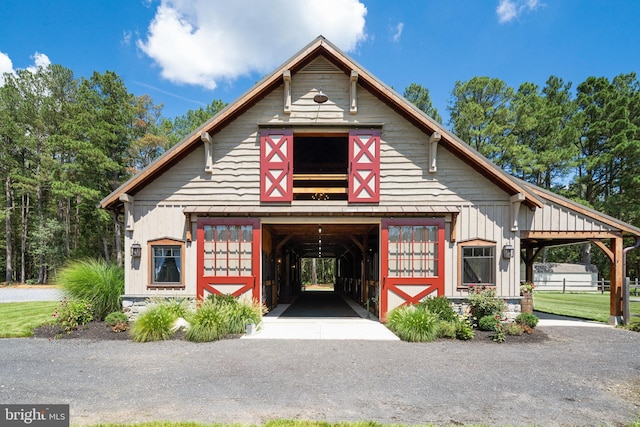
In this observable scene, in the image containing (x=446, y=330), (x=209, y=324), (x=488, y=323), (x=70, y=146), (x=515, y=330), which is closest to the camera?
(x=209, y=324)

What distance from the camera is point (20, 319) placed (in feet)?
36.6

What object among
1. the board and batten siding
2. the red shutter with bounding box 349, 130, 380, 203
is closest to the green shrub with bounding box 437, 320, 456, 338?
the red shutter with bounding box 349, 130, 380, 203

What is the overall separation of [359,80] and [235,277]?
23.2 feet

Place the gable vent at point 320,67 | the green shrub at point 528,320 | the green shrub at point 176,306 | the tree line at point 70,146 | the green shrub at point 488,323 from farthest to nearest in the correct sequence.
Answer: the tree line at point 70,146 → the gable vent at point 320,67 → the green shrub at point 528,320 → the green shrub at point 176,306 → the green shrub at point 488,323

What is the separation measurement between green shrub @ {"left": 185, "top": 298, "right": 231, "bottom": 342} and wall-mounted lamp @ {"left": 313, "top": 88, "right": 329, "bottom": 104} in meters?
6.61

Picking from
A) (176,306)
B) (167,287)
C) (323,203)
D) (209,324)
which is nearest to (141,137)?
(167,287)

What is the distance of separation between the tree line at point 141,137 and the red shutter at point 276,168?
21.1 m

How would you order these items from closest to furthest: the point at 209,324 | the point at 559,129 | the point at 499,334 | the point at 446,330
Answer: the point at 209,324 < the point at 499,334 < the point at 446,330 < the point at 559,129

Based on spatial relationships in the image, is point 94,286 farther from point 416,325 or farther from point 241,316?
point 416,325

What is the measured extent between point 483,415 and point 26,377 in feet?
23.7

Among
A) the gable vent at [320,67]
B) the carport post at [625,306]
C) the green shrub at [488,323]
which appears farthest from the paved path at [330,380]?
the gable vent at [320,67]

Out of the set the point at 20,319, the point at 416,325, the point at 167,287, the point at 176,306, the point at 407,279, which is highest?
the point at 407,279

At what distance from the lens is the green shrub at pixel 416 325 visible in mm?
8734

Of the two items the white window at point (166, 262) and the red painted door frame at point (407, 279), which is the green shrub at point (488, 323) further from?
the white window at point (166, 262)
